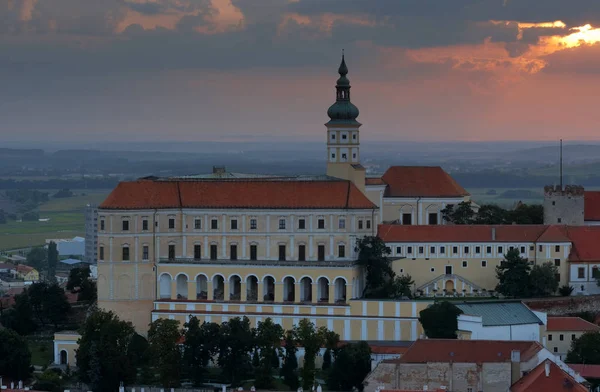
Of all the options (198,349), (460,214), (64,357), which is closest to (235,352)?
(198,349)

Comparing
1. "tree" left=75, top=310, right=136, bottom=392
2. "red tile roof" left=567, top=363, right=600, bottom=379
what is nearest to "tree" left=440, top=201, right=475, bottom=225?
"tree" left=75, top=310, right=136, bottom=392

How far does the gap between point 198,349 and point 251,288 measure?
13472 millimetres

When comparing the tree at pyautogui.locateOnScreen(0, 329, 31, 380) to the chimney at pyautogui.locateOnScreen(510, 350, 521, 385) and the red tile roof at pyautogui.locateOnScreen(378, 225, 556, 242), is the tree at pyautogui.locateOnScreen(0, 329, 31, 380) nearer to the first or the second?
the red tile roof at pyautogui.locateOnScreen(378, 225, 556, 242)

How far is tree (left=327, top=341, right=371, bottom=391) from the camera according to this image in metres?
88.7

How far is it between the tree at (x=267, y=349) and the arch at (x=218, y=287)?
913 centimetres

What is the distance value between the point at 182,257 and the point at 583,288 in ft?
93.3

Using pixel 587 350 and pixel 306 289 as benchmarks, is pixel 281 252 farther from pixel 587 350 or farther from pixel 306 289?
pixel 587 350

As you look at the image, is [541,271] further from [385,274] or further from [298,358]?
[298,358]

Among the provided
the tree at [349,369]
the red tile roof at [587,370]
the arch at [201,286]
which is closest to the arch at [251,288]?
the arch at [201,286]

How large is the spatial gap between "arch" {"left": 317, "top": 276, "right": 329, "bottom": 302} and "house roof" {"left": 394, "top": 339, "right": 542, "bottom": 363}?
18987 millimetres

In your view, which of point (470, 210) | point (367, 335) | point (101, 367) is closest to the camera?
point (101, 367)

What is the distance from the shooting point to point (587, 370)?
85000 mm

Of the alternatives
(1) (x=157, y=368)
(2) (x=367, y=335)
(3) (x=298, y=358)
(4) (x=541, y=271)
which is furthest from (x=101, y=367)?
(4) (x=541, y=271)

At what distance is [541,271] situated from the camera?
101562mm
